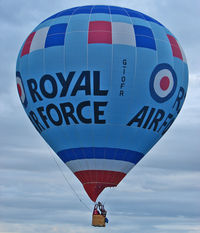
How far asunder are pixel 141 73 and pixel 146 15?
4.10 m

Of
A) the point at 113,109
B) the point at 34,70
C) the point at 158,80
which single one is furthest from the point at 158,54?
the point at 34,70

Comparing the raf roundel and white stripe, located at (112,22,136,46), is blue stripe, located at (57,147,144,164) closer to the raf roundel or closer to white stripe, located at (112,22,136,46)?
the raf roundel

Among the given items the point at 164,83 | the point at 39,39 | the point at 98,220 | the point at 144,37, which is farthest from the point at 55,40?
the point at 98,220

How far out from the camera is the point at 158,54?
131 ft

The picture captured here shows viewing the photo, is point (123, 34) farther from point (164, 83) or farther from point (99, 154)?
point (99, 154)

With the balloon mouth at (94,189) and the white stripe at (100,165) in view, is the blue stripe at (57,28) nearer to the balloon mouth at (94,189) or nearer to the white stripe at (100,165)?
the white stripe at (100,165)

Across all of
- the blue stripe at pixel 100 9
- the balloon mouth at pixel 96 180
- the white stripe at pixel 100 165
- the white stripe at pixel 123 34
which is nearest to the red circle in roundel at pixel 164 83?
the white stripe at pixel 123 34

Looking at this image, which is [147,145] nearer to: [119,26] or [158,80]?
[158,80]

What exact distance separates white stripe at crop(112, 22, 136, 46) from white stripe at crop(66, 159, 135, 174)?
5.83 metres

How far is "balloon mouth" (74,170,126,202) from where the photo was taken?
129ft

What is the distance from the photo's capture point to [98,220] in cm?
3878

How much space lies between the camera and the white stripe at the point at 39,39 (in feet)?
132

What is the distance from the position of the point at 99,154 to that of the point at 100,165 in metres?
0.55

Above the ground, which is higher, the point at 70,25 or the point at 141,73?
the point at 70,25
